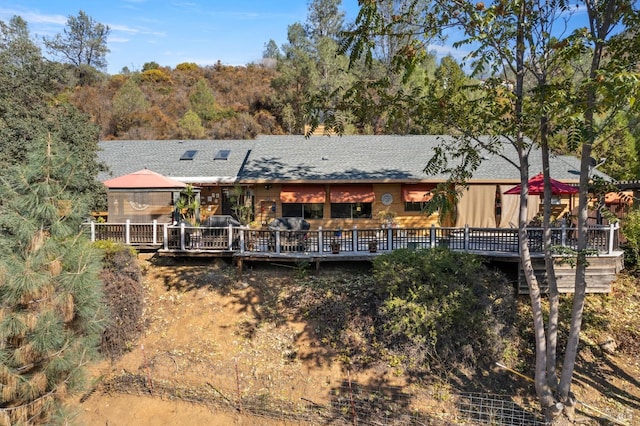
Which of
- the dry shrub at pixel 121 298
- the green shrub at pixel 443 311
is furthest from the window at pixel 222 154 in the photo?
the green shrub at pixel 443 311

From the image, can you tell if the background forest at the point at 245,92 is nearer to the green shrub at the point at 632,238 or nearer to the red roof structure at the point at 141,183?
the green shrub at the point at 632,238

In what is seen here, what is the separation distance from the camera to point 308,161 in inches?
742

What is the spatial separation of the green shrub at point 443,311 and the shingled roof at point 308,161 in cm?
649

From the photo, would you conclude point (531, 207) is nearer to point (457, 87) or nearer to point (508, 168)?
point (508, 168)

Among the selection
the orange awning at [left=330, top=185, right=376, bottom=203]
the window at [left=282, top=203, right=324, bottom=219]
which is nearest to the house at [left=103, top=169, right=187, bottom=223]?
the window at [left=282, top=203, right=324, bottom=219]

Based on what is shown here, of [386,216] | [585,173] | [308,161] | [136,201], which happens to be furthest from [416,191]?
[136,201]

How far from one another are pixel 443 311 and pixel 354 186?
8214mm

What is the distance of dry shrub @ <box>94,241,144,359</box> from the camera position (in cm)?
1120

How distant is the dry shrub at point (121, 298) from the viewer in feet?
36.8

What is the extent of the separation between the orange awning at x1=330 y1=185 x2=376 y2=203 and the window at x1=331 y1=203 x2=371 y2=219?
633 mm

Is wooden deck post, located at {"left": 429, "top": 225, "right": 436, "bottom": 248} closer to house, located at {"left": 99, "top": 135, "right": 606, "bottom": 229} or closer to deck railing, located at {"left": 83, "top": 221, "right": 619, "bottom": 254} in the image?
deck railing, located at {"left": 83, "top": 221, "right": 619, "bottom": 254}

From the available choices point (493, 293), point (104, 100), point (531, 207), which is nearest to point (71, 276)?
point (493, 293)

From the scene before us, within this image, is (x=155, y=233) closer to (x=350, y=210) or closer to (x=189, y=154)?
(x=350, y=210)

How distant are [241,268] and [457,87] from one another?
27.6 feet
